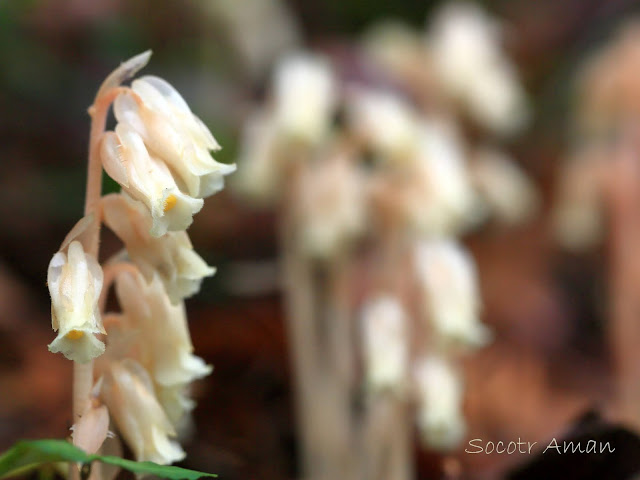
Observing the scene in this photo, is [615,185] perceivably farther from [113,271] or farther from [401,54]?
[113,271]

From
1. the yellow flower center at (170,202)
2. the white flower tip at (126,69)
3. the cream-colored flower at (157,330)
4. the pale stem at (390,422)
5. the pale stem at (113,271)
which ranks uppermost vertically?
the white flower tip at (126,69)

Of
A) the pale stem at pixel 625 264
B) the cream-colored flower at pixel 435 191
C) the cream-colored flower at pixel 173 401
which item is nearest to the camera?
the cream-colored flower at pixel 173 401

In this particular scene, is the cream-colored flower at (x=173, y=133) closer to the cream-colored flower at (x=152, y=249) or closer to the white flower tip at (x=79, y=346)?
the cream-colored flower at (x=152, y=249)

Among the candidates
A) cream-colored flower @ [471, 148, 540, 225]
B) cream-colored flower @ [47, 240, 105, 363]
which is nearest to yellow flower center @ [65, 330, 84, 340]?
cream-colored flower @ [47, 240, 105, 363]

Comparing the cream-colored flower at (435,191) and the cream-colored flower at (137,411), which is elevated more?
the cream-colored flower at (435,191)

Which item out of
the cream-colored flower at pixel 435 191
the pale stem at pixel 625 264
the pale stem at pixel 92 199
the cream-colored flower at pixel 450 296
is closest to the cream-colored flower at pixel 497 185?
the pale stem at pixel 625 264

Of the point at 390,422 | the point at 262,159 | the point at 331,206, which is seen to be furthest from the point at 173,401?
the point at 262,159

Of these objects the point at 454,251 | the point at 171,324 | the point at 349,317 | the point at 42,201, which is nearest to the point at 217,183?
the point at 171,324

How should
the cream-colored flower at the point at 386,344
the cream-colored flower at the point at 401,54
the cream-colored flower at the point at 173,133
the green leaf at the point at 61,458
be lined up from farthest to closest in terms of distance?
the cream-colored flower at the point at 401,54 < the cream-colored flower at the point at 386,344 < the cream-colored flower at the point at 173,133 < the green leaf at the point at 61,458
